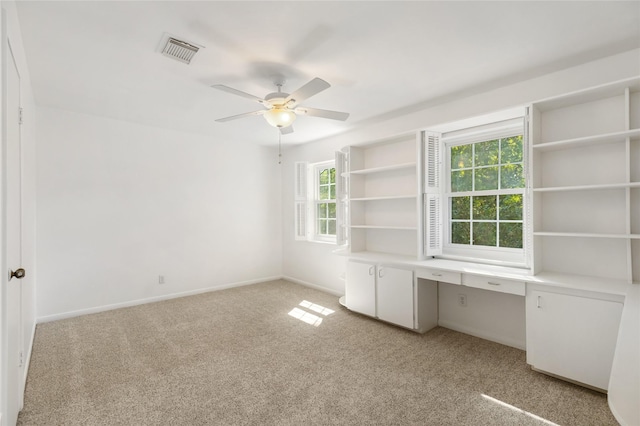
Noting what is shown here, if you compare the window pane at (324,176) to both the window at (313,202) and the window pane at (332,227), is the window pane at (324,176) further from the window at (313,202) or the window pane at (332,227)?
the window pane at (332,227)

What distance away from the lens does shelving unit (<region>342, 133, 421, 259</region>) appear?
382 cm

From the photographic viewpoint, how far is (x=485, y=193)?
321cm

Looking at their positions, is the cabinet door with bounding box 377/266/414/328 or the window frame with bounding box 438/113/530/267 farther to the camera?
the cabinet door with bounding box 377/266/414/328

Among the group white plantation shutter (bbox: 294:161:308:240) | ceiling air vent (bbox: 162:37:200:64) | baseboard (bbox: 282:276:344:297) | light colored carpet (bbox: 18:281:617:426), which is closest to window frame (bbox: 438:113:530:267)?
light colored carpet (bbox: 18:281:617:426)

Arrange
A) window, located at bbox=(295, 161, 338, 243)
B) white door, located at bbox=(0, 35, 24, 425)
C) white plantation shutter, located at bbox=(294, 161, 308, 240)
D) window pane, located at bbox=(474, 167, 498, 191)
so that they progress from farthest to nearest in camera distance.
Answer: white plantation shutter, located at bbox=(294, 161, 308, 240)
window, located at bbox=(295, 161, 338, 243)
window pane, located at bbox=(474, 167, 498, 191)
white door, located at bbox=(0, 35, 24, 425)

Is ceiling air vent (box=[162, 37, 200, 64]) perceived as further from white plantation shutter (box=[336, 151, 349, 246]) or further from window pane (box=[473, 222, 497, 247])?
window pane (box=[473, 222, 497, 247])

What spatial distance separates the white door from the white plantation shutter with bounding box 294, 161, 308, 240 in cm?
364

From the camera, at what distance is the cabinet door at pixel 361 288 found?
12.0 ft

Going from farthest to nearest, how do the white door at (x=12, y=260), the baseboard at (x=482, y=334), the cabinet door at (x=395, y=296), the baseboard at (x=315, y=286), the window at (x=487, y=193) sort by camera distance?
the baseboard at (x=315, y=286) → the cabinet door at (x=395, y=296) → the window at (x=487, y=193) → the baseboard at (x=482, y=334) → the white door at (x=12, y=260)

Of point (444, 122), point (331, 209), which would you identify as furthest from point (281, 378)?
point (331, 209)

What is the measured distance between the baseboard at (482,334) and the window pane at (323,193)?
2.65 metres

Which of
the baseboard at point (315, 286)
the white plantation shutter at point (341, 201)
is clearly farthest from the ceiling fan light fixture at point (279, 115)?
the baseboard at point (315, 286)

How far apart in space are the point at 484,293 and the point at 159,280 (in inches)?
168

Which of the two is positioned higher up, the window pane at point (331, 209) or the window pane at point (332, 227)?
the window pane at point (331, 209)
